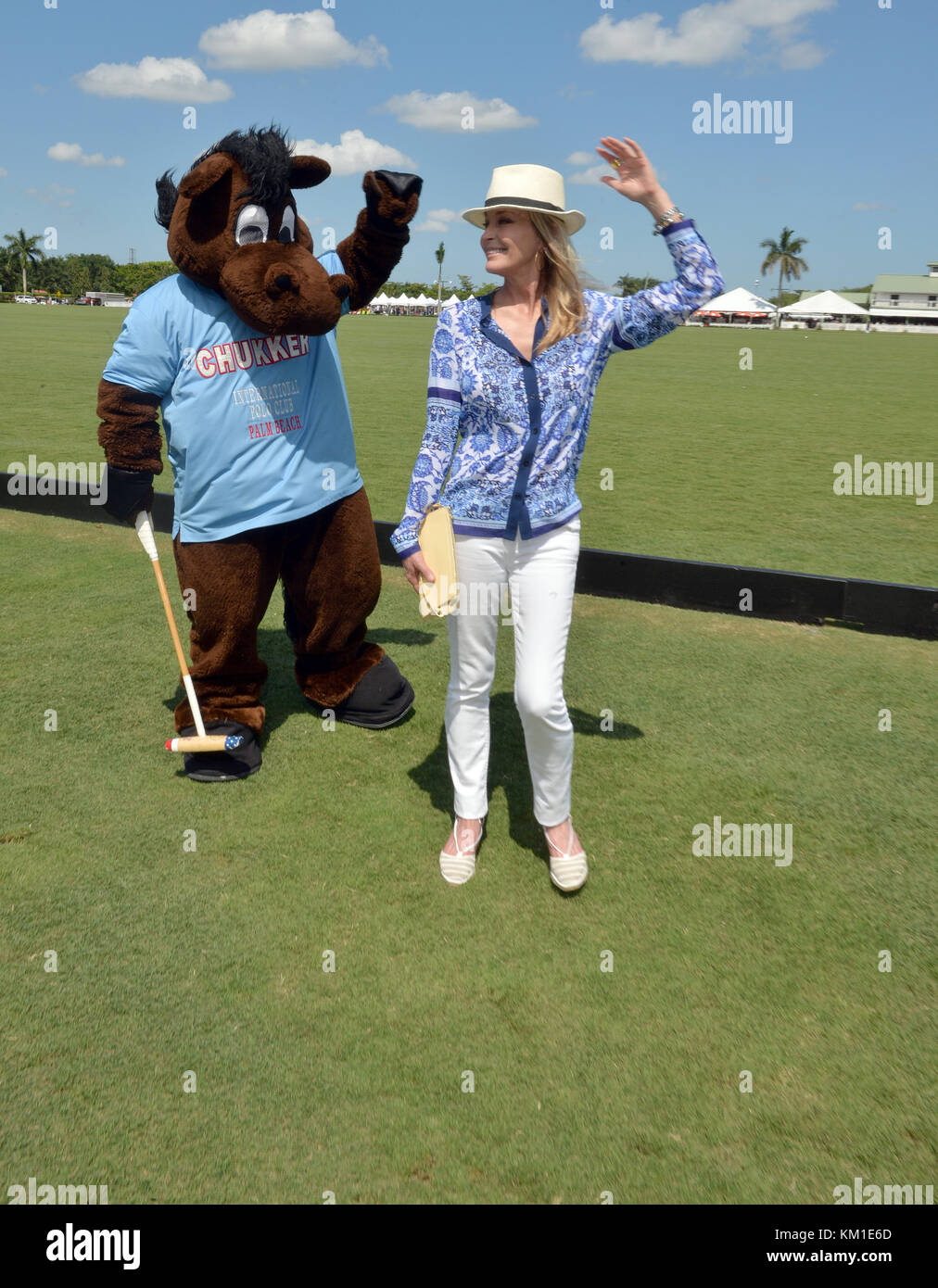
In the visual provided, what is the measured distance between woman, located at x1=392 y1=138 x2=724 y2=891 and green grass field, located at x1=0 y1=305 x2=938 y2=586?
3.94 metres

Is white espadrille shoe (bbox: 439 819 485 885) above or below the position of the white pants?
below

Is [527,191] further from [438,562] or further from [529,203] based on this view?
[438,562]

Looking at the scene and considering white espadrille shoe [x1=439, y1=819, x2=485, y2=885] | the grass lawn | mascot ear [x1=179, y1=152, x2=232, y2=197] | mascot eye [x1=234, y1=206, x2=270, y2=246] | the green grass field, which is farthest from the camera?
the green grass field

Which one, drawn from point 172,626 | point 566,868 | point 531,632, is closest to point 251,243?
point 172,626

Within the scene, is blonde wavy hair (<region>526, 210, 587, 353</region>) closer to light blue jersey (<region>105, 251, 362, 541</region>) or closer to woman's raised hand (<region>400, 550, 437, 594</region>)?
woman's raised hand (<region>400, 550, 437, 594</region>)

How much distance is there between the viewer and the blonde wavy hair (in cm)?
299

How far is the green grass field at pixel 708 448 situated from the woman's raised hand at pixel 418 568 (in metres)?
4.18

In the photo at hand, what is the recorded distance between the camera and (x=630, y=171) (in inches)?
118

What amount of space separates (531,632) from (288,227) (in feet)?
6.13

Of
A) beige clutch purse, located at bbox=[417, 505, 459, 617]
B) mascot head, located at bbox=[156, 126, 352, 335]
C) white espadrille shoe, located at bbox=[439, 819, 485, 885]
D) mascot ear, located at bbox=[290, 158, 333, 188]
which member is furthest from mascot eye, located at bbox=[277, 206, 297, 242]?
white espadrille shoe, located at bbox=[439, 819, 485, 885]

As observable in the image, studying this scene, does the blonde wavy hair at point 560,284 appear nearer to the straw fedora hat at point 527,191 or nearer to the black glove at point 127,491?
the straw fedora hat at point 527,191

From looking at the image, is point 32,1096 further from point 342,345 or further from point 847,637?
point 342,345
